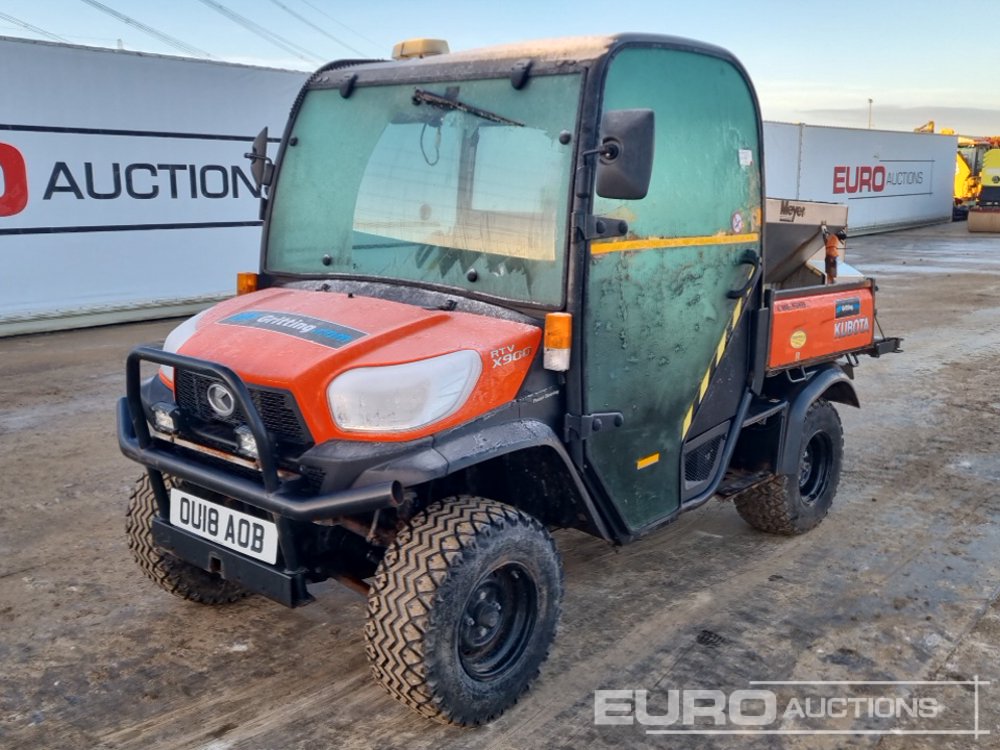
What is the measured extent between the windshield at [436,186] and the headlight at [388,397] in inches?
22.6

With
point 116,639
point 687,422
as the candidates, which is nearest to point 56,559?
point 116,639

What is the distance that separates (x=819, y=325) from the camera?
4.59 metres

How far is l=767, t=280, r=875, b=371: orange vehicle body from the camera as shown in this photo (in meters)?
4.35

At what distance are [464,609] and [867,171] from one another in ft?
80.3

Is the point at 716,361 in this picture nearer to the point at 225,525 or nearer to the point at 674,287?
the point at 674,287

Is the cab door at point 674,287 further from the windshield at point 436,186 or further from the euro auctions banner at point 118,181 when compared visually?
the euro auctions banner at point 118,181

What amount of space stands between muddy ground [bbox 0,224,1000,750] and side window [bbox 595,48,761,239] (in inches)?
62.2

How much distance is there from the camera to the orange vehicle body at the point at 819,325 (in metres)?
4.35

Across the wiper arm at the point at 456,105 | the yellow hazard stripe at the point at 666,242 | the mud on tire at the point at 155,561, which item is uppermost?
the wiper arm at the point at 456,105

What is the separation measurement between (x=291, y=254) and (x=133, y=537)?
50.4 inches

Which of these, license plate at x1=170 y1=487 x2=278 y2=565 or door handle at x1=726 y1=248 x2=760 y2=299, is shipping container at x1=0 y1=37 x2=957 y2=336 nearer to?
license plate at x1=170 y1=487 x2=278 y2=565

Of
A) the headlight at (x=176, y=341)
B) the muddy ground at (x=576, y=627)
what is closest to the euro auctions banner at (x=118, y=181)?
the muddy ground at (x=576, y=627)

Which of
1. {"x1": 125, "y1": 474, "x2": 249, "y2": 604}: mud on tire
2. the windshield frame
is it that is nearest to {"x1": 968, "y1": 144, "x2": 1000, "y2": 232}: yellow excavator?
the windshield frame

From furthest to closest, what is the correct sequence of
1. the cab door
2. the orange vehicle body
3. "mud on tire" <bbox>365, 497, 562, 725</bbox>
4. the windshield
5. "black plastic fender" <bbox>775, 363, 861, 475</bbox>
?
"black plastic fender" <bbox>775, 363, 861, 475</bbox> < the orange vehicle body < the cab door < the windshield < "mud on tire" <bbox>365, 497, 562, 725</bbox>
